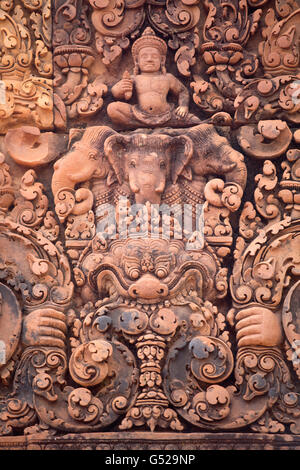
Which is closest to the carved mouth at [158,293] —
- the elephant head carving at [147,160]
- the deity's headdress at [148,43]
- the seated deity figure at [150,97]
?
the elephant head carving at [147,160]

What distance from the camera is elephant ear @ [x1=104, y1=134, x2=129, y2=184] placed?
25.1 ft

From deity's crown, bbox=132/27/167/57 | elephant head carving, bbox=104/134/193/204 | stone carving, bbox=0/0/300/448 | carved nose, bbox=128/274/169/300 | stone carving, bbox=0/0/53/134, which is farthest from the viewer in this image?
deity's crown, bbox=132/27/167/57

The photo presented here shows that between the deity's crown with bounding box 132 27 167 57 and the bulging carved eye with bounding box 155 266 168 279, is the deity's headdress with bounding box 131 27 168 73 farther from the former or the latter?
the bulging carved eye with bounding box 155 266 168 279

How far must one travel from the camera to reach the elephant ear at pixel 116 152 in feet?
25.1

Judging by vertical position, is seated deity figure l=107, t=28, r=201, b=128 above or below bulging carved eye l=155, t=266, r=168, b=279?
above

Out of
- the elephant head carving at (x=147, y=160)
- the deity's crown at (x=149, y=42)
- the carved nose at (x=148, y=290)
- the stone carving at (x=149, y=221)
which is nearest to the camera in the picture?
the stone carving at (x=149, y=221)

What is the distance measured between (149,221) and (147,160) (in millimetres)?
380

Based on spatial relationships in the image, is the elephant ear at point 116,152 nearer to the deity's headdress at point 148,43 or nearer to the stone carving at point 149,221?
the stone carving at point 149,221

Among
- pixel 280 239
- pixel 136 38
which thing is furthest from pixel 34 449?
pixel 136 38

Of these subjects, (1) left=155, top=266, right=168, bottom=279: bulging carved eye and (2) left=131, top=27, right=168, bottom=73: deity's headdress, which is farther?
(2) left=131, top=27, right=168, bottom=73: deity's headdress

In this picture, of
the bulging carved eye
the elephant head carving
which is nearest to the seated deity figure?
the elephant head carving

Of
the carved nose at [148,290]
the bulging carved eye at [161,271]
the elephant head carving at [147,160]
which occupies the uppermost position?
the elephant head carving at [147,160]

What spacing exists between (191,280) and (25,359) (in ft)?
3.56

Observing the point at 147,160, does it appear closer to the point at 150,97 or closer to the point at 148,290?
the point at 150,97
